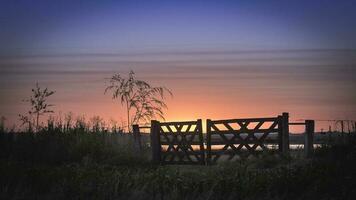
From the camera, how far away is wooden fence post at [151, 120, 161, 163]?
27.8m

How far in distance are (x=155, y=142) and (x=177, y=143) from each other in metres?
1.18

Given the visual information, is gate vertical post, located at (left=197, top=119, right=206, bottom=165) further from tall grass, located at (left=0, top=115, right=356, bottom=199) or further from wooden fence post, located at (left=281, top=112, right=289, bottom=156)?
tall grass, located at (left=0, top=115, right=356, bottom=199)

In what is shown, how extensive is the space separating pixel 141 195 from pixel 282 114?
13.8 m

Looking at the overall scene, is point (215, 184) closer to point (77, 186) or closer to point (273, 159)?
point (77, 186)

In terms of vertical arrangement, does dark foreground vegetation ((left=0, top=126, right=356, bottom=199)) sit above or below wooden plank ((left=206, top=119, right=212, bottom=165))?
below

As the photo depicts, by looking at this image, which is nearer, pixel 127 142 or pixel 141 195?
pixel 141 195

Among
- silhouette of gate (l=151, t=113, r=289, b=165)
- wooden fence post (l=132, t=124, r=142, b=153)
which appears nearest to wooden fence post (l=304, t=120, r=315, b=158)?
silhouette of gate (l=151, t=113, r=289, b=165)

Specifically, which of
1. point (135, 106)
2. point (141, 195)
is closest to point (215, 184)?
point (141, 195)

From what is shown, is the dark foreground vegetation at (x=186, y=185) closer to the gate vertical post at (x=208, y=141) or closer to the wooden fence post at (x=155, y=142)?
the gate vertical post at (x=208, y=141)

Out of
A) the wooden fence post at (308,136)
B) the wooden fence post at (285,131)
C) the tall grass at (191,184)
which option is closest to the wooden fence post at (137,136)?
the wooden fence post at (285,131)

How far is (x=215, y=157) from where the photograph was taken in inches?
1040

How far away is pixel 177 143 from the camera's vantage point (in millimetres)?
27734

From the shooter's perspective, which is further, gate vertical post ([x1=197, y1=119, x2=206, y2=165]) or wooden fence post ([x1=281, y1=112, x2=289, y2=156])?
gate vertical post ([x1=197, y1=119, x2=206, y2=165])

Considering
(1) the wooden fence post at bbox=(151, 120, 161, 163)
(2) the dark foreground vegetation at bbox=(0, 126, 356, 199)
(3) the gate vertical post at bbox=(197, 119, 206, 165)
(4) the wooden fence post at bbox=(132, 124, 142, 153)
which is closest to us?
(2) the dark foreground vegetation at bbox=(0, 126, 356, 199)
